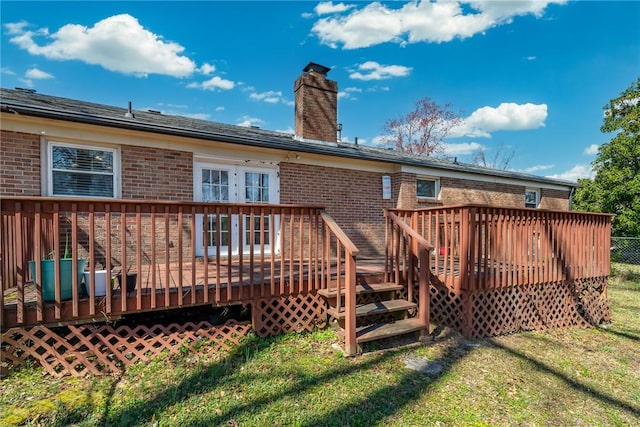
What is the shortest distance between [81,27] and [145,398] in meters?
9.44

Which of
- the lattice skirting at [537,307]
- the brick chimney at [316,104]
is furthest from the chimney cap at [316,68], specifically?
the lattice skirting at [537,307]

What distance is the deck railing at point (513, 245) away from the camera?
4.68 metres

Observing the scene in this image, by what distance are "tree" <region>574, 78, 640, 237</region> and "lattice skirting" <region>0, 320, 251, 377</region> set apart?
16.4 meters

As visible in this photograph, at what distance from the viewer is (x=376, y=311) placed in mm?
4121

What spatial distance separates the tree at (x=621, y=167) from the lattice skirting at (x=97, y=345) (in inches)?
→ 647

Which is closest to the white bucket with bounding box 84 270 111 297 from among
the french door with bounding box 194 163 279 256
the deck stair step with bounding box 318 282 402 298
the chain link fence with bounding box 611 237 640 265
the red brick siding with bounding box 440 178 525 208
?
the deck stair step with bounding box 318 282 402 298

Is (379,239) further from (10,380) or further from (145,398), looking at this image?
(10,380)

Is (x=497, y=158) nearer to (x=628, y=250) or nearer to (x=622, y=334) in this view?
(x=628, y=250)

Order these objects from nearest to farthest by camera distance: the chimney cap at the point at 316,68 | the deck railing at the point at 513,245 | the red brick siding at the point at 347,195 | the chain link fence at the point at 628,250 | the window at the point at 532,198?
1. the deck railing at the point at 513,245
2. the red brick siding at the point at 347,195
3. the chimney cap at the point at 316,68
4. the window at the point at 532,198
5. the chain link fence at the point at 628,250

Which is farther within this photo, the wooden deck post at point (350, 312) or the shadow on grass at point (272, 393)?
the wooden deck post at point (350, 312)

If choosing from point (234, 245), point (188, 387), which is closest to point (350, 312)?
point (188, 387)

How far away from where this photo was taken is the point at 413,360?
380 centimetres

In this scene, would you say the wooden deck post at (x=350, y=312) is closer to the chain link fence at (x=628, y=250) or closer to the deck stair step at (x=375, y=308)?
the deck stair step at (x=375, y=308)

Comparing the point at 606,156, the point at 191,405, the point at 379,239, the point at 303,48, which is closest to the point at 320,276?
the point at 191,405
